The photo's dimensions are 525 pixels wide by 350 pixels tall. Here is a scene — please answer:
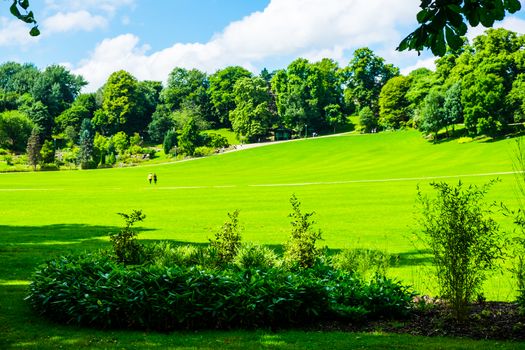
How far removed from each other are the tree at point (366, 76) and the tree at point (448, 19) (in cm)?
12192

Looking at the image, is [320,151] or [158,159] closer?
[320,151]

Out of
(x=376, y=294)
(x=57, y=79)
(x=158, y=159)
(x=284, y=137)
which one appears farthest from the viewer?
(x=57, y=79)

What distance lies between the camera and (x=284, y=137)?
125000 millimetres

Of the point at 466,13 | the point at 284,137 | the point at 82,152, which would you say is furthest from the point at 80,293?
the point at 284,137

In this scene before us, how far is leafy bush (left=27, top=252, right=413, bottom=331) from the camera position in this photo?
7.59 meters

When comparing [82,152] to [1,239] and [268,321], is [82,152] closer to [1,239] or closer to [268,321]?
[1,239]

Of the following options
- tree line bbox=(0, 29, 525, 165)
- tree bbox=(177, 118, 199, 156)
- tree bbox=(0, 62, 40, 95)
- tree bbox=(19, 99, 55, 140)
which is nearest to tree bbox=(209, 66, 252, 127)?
tree line bbox=(0, 29, 525, 165)

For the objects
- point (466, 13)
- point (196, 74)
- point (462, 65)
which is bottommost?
point (466, 13)

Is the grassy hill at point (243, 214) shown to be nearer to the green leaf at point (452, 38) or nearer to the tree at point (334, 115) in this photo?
the green leaf at point (452, 38)

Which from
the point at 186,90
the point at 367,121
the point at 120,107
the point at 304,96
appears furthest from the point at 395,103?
the point at 120,107

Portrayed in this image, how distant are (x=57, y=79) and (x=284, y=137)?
259ft

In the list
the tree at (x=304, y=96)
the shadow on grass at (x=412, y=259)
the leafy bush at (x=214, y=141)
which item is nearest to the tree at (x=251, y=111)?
the tree at (x=304, y=96)

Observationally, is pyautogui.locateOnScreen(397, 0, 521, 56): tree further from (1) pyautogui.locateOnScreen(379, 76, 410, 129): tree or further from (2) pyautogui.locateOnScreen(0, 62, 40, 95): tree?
(2) pyautogui.locateOnScreen(0, 62, 40, 95): tree

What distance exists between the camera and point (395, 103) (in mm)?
104938
